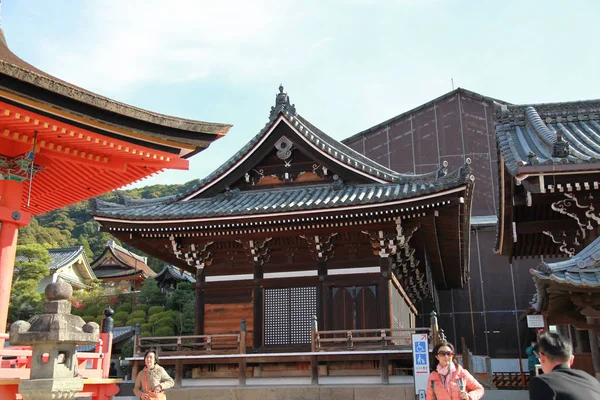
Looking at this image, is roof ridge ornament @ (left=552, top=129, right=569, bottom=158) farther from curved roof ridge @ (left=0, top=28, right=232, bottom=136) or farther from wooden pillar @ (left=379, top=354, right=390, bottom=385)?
wooden pillar @ (left=379, top=354, right=390, bottom=385)

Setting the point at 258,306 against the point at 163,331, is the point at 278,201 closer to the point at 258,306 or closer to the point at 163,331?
the point at 258,306

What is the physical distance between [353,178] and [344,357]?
5.30m

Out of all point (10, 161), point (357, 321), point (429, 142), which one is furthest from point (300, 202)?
point (429, 142)

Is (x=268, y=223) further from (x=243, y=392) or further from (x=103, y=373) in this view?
(x=103, y=373)

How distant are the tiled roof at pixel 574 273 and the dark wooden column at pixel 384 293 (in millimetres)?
7302

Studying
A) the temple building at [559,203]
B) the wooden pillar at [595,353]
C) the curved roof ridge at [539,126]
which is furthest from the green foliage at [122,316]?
the wooden pillar at [595,353]

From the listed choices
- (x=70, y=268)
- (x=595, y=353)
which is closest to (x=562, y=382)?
(x=595, y=353)

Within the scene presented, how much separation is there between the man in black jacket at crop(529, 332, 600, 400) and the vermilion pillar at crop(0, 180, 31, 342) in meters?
7.93

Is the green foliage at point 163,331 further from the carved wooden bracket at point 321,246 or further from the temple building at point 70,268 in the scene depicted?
the temple building at point 70,268

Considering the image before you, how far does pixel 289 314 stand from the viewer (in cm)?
1584

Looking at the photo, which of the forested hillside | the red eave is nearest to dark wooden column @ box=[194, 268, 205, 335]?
the red eave

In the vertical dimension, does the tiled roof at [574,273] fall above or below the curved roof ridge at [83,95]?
below

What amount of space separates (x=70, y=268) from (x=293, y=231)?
4228 cm

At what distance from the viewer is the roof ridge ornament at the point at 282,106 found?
57.6 feet
